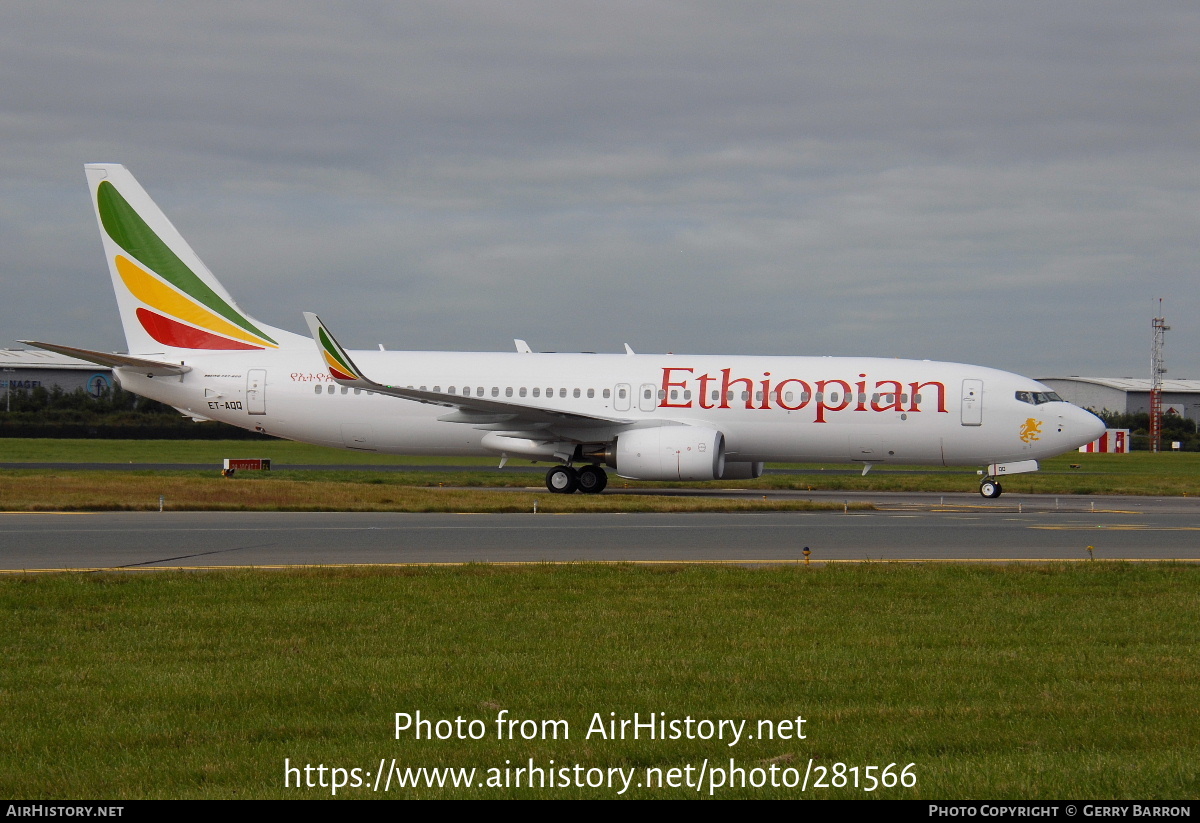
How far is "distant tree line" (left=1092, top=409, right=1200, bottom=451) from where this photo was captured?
285 feet

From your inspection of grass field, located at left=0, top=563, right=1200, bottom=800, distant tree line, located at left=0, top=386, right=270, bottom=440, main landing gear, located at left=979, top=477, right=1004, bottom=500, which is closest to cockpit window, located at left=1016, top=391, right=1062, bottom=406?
main landing gear, located at left=979, top=477, right=1004, bottom=500

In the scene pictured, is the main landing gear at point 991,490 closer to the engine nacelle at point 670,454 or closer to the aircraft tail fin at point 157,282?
the engine nacelle at point 670,454

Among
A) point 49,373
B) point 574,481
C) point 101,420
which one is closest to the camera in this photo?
point 574,481

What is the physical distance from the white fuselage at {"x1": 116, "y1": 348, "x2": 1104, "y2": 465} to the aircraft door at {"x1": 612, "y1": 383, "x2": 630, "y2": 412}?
2cm

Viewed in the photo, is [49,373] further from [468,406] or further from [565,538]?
[565,538]

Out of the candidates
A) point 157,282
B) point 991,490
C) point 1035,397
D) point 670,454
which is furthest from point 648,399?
point 157,282

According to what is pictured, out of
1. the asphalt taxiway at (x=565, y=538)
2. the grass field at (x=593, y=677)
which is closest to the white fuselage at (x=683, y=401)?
the asphalt taxiway at (x=565, y=538)

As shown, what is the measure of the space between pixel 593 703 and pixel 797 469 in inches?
1725

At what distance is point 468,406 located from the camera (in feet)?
92.5

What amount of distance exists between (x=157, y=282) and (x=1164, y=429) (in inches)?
3468

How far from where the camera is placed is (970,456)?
29.4m

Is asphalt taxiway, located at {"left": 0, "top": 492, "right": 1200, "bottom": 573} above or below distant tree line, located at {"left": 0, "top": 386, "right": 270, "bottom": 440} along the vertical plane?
below

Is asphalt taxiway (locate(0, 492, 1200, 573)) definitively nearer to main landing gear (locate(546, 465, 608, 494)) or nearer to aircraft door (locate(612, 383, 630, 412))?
main landing gear (locate(546, 465, 608, 494))
